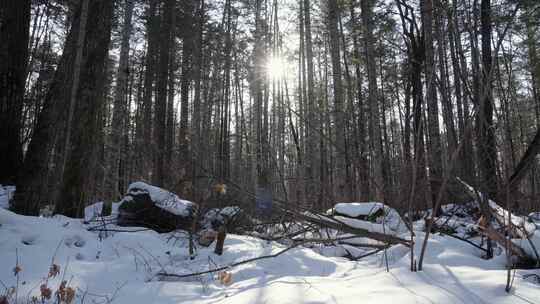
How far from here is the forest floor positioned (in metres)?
1.58

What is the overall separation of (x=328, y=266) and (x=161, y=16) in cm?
1132

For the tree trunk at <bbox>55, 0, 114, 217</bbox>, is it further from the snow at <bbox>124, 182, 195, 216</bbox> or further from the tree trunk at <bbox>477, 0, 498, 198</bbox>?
the tree trunk at <bbox>477, 0, 498, 198</bbox>

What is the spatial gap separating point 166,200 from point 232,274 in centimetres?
288

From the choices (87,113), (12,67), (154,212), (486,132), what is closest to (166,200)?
(154,212)

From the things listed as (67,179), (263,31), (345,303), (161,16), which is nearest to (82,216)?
(67,179)

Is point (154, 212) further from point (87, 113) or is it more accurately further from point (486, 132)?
point (486, 132)

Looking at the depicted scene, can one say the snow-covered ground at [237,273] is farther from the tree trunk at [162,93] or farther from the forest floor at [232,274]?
the tree trunk at [162,93]

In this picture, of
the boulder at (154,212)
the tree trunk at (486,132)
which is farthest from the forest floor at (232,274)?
the boulder at (154,212)

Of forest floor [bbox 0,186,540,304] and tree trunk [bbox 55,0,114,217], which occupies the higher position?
tree trunk [bbox 55,0,114,217]

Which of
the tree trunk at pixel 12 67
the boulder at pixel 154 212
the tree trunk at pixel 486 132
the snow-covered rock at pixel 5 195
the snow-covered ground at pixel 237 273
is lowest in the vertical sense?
the snow-covered ground at pixel 237 273

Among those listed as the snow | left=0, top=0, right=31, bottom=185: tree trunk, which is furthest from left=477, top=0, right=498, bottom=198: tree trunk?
left=0, top=0, right=31, bottom=185: tree trunk

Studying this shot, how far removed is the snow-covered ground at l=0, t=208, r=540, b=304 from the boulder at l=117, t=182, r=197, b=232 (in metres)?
1.31

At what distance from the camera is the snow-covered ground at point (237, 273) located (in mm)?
1569

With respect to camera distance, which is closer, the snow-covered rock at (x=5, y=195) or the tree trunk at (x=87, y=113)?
the snow-covered rock at (x=5, y=195)
